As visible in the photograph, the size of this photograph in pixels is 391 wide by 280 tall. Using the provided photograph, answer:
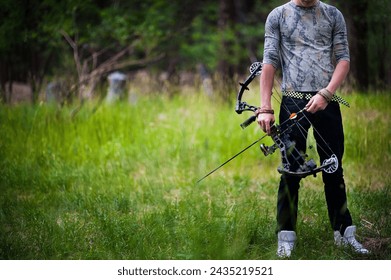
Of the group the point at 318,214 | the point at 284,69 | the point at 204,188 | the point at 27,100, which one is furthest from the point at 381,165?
the point at 27,100

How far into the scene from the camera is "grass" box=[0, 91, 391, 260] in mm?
3566

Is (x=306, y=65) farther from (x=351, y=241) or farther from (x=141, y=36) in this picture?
(x=141, y=36)

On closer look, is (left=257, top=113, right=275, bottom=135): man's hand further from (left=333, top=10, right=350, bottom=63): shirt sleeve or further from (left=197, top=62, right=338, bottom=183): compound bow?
(left=333, top=10, right=350, bottom=63): shirt sleeve

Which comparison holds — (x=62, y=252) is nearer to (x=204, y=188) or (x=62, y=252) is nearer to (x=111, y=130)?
(x=204, y=188)

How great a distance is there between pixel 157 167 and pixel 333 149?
2.65m

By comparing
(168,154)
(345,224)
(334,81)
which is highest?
(334,81)

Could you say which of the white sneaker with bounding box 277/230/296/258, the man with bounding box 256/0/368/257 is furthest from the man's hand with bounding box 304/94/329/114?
the white sneaker with bounding box 277/230/296/258

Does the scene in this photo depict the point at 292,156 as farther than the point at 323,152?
No

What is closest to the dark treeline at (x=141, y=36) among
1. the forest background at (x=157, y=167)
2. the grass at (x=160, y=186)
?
the forest background at (x=157, y=167)

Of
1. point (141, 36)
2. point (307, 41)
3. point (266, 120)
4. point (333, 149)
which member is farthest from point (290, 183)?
point (141, 36)

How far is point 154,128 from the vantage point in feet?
21.7

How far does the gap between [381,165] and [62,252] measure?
108 inches

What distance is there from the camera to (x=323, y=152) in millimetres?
3277

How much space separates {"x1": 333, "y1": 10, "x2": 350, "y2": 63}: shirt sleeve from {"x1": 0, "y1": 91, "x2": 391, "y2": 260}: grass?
3.74 feet
